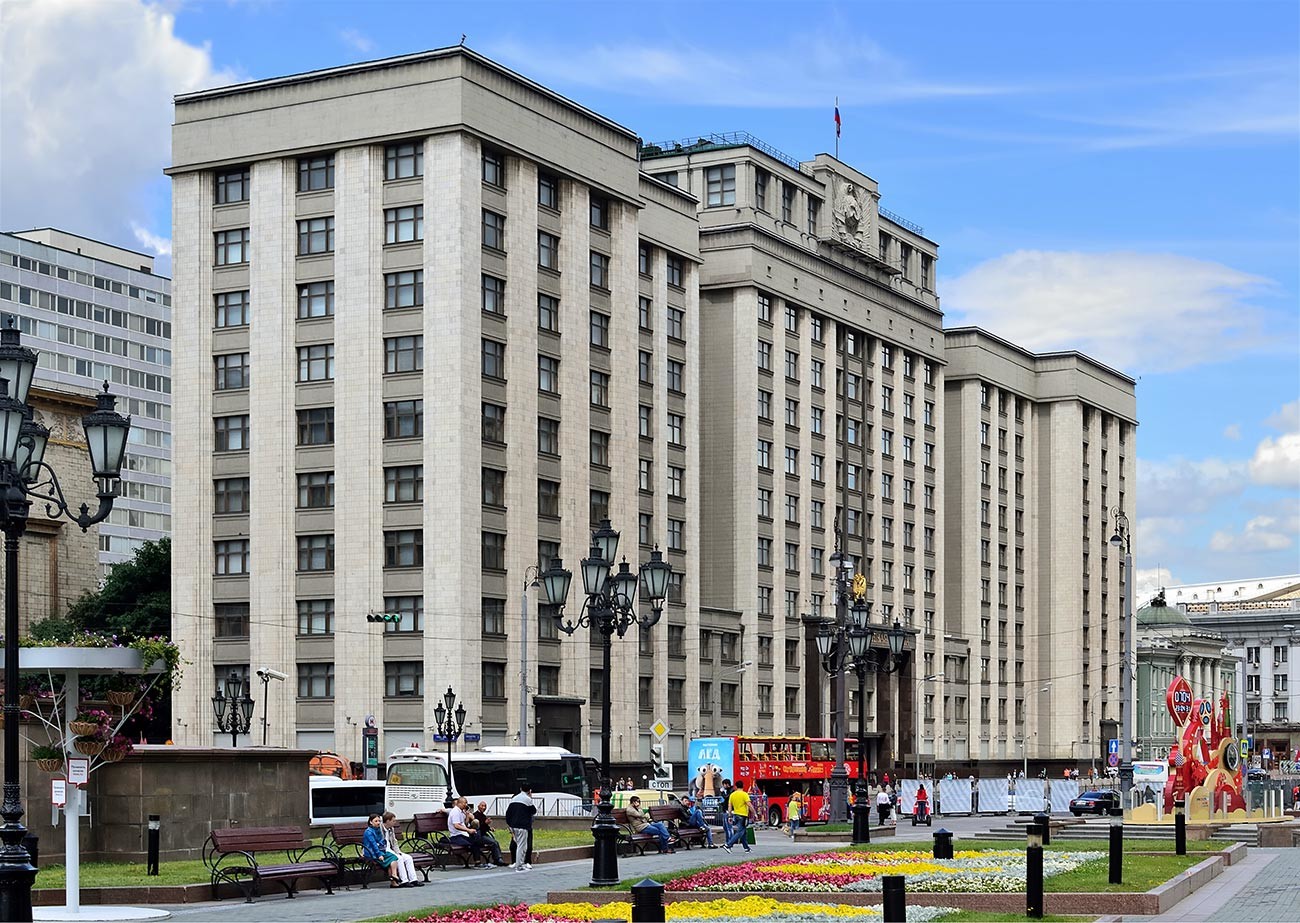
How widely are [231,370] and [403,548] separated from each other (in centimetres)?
1235

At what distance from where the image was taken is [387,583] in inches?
3113

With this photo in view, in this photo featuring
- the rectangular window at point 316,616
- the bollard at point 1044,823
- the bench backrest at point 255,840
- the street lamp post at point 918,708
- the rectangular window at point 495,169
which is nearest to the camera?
the bollard at point 1044,823

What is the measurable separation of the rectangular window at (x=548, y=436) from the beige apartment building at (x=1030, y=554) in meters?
45.4

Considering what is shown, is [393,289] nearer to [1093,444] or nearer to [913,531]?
[913,531]

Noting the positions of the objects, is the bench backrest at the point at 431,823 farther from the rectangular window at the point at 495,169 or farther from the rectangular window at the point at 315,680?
the rectangular window at the point at 495,169

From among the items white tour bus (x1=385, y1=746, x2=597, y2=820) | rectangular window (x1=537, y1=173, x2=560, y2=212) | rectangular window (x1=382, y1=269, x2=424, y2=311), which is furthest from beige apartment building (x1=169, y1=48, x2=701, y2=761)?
white tour bus (x1=385, y1=746, x2=597, y2=820)

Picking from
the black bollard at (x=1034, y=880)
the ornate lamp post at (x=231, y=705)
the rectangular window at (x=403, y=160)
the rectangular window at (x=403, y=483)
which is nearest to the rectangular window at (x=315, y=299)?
the rectangular window at (x=403, y=160)

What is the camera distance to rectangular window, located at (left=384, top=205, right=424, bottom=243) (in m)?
80.1

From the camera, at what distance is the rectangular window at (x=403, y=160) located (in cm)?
8044

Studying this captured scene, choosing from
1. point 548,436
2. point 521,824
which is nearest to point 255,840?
point 521,824

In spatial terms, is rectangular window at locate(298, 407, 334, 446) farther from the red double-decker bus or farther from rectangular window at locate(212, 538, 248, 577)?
the red double-decker bus

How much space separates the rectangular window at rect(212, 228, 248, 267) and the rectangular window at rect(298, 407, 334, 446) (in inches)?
306

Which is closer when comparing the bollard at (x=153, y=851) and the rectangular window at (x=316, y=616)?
the bollard at (x=153, y=851)

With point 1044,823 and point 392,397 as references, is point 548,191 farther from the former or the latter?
point 1044,823
